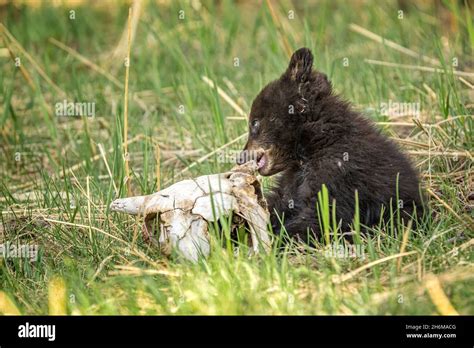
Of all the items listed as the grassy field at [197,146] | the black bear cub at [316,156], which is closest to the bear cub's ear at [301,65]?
the black bear cub at [316,156]

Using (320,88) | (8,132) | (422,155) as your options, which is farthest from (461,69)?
(8,132)

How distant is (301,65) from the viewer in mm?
5801

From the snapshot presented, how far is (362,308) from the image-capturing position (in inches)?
158

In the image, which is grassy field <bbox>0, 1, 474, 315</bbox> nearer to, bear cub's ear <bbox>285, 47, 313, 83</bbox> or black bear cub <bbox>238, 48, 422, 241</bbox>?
black bear cub <bbox>238, 48, 422, 241</bbox>

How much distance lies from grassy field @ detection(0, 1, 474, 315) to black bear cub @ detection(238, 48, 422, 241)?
243 millimetres

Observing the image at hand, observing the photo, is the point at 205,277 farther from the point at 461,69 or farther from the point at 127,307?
the point at 461,69

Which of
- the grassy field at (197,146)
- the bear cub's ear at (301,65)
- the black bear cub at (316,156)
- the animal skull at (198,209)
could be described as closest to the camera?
the grassy field at (197,146)

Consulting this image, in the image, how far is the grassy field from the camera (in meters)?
4.25

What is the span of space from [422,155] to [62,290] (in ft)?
10.0

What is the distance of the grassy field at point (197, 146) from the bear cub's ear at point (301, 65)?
37.3 inches

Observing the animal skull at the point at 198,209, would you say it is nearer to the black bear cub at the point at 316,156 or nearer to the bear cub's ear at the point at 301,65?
the black bear cub at the point at 316,156

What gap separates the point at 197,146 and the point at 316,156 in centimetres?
204

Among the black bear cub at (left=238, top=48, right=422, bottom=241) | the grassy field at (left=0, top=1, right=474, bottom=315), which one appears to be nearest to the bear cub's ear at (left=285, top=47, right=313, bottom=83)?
the black bear cub at (left=238, top=48, right=422, bottom=241)

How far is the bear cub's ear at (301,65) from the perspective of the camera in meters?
5.75
